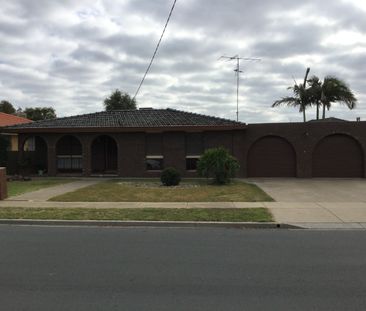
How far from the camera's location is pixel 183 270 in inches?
278

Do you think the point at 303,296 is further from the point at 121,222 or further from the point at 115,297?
the point at 121,222

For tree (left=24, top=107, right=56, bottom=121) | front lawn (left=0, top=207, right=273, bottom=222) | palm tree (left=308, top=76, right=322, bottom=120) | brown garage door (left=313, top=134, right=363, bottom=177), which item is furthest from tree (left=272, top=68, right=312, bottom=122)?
tree (left=24, top=107, right=56, bottom=121)

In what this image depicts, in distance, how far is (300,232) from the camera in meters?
10.7

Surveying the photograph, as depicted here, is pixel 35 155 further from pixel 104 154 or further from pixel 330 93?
pixel 330 93

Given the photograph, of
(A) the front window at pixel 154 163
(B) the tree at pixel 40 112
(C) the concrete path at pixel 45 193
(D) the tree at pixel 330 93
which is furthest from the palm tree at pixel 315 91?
(B) the tree at pixel 40 112

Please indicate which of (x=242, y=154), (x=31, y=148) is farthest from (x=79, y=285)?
(x=31, y=148)

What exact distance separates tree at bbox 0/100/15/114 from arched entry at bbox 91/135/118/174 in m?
56.8

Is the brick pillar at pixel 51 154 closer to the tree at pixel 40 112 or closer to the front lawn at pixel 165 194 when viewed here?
the front lawn at pixel 165 194

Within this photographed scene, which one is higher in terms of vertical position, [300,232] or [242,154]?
[242,154]

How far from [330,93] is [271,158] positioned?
1495 cm

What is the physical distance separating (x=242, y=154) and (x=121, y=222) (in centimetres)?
1540

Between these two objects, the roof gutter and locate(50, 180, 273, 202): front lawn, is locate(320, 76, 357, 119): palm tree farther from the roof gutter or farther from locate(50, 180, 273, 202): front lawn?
locate(50, 180, 273, 202): front lawn

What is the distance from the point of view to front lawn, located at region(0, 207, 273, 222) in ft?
40.1

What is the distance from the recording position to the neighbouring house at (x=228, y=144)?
2623 centimetres
